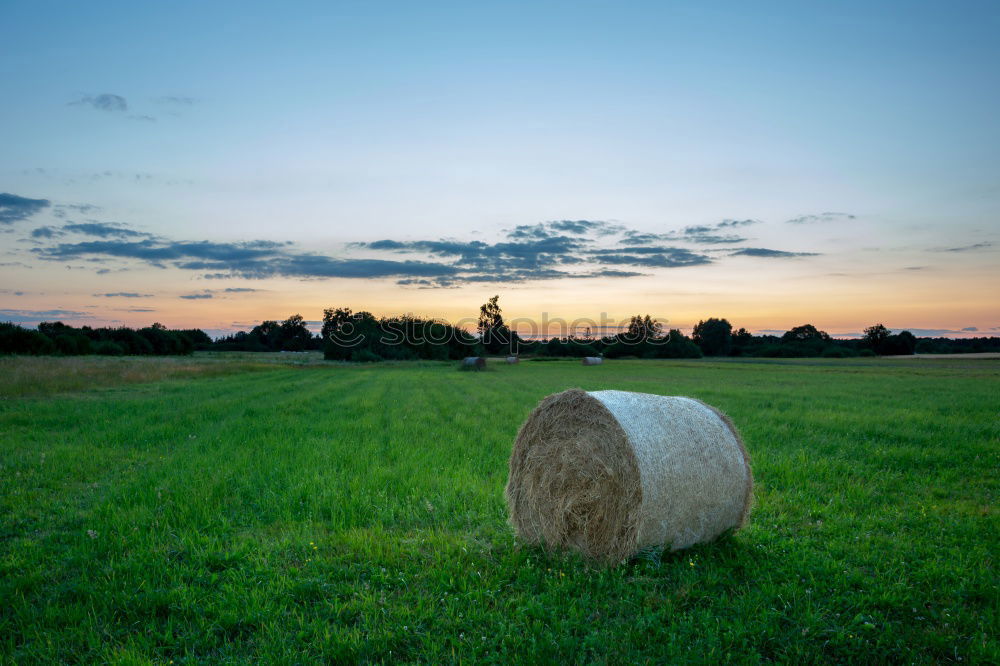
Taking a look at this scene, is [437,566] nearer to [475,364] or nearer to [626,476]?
[626,476]

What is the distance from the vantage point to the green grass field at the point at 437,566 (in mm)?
4672

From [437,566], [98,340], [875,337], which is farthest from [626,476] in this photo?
[98,340]

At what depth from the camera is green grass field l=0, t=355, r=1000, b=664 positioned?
184 inches

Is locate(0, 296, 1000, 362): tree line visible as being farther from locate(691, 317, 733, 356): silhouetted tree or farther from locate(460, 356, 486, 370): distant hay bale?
locate(460, 356, 486, 370): distant hay bale

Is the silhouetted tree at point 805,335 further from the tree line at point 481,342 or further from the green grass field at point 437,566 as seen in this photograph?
the green grass field at point 437,566

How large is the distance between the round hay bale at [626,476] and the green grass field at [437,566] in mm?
331

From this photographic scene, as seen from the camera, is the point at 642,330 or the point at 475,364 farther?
the point at 642,330

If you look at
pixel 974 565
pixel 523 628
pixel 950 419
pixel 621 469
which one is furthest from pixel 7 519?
pixel 950 419

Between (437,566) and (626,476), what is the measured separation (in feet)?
7.30

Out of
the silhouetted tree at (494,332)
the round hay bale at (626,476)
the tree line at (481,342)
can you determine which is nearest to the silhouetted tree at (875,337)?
the tree line at (481,342)

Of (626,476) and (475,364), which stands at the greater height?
(626,476)

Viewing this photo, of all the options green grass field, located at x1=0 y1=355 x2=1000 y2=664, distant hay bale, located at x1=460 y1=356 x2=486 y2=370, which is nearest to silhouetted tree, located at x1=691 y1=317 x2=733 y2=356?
distant hay bale, located at x1=460 y1=356 x2=486 y2=370

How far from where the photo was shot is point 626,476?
646 cm

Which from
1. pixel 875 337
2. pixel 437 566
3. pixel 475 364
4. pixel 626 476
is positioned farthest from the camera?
pixel 875 337
